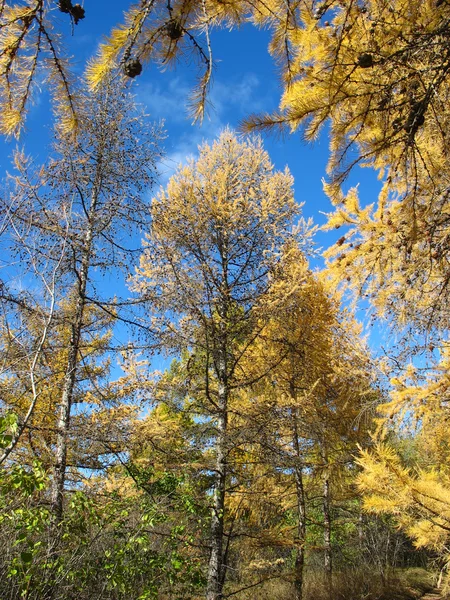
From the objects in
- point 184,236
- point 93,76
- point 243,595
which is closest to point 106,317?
point 184,236

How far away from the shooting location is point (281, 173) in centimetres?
815

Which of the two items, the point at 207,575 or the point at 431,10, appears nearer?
the point at 431,10

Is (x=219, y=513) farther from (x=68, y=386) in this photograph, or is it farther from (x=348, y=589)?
(x=348, y=589)

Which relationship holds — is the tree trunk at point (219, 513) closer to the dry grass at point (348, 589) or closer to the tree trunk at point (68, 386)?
the tree trunk at point (68, 386)

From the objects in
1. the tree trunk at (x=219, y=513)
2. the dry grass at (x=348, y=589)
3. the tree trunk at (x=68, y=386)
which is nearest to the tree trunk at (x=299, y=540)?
the dry grass at (x=348, y=589)

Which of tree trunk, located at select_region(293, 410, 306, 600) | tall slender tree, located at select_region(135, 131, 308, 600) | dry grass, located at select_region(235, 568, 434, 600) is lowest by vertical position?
dry grass, located at select_region(235, 568, 434, 600)

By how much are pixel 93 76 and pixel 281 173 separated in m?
6.75

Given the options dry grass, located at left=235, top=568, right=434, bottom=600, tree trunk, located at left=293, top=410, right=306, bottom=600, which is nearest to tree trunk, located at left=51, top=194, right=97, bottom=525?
tree trunk, located at left=293, top=410, right=306, bottom=600

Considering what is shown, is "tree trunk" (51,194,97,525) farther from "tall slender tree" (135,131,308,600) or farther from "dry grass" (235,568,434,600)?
"dry grass" (235,568,434,600)

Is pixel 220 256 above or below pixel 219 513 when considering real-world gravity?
above

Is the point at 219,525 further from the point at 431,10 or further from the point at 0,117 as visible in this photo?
the point at 431,10

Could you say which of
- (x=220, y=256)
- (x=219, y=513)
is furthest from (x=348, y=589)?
(x=220, y=256)

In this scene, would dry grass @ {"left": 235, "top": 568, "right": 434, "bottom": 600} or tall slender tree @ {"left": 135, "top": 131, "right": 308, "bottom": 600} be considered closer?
tall slender tree @ {"left": 135, "top": 131, "right": 308, "bottom": 600}

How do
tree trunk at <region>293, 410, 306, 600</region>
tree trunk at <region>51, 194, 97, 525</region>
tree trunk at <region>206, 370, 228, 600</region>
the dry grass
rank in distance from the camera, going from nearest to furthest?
tree trunk at <region>51, 194, 97, 525</region> < tree trunk at <region>206, 370, 228, 600</region> < tree trunk at <region>293, 410, 306, 600</region> < the dry grass
